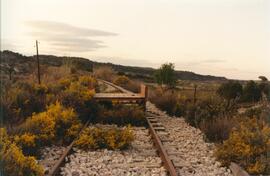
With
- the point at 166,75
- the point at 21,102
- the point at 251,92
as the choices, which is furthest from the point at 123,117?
the point at 166,75

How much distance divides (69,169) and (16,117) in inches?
143

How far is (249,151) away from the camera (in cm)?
881

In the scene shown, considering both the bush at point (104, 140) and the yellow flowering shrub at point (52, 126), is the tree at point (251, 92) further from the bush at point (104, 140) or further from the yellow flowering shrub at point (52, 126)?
the bush at point (104, 140)

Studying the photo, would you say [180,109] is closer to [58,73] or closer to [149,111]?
[149,111]

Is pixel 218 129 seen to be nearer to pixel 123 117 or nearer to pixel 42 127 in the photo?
pixel 123 117

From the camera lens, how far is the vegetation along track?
325 inches

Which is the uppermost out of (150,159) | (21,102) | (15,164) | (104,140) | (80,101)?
(21,102)

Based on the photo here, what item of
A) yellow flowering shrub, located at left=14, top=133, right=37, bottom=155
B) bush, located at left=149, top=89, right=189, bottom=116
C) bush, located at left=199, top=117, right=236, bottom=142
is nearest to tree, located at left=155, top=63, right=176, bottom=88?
bush, located at left=149, top=89, right=189, bottom=116

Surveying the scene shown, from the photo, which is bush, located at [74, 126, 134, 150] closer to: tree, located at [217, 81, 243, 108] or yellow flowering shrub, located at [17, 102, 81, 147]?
yellow flowering shrub, located at [17, 102, 81, 147]

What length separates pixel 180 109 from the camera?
16.7m

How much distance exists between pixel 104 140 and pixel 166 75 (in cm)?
2298

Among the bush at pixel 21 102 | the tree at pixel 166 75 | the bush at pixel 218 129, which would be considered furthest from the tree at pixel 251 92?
the bush at pixel 218 129

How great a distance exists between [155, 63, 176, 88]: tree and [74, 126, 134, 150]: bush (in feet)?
73.5

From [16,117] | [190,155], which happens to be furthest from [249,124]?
[16,117]
